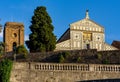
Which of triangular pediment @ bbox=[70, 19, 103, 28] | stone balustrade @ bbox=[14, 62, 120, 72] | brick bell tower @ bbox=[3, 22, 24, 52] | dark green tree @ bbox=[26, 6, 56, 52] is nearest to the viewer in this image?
stone balustrade @ bbox=[14, 62, 120, 72]

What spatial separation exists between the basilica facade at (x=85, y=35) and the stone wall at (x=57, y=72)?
43843 mm

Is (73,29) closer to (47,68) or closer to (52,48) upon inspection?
(52,48)

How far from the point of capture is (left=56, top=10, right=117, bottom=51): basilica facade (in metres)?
81.7

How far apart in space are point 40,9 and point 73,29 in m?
27.1

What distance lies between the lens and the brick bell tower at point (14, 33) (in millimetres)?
74312

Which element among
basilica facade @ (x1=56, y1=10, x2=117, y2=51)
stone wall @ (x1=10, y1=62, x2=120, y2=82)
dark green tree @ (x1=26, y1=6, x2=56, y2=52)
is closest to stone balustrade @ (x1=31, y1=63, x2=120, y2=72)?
stone wall @ (x1=10, y1=62, x2=120, y2=82)

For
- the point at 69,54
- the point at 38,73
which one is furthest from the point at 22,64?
the point at 69,54

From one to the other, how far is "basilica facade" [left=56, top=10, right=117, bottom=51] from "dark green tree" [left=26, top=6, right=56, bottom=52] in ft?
77.1

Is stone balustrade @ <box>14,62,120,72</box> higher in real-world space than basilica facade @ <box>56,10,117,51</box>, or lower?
lower

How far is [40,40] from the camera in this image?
181 feet

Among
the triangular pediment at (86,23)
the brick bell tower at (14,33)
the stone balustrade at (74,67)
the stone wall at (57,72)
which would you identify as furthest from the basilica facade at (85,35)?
the stone wall at (57,72)

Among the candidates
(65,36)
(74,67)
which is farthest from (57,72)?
(65,36)

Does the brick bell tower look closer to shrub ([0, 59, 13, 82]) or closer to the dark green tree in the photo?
the dark green tree

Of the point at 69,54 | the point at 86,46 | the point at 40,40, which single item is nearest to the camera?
the point at 69,54
